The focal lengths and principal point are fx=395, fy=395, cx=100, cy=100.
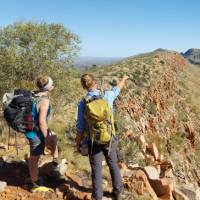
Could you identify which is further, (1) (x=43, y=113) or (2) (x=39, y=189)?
(2) (x=39, y=189)

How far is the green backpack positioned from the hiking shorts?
106 centimetres

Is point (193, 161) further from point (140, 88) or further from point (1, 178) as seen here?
point (1, 178)

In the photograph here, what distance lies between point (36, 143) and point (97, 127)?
1310 mm

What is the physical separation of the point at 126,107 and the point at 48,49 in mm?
11539

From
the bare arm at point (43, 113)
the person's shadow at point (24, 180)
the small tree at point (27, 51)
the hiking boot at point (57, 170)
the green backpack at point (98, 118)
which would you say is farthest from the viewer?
the small tree at point (27, 51)

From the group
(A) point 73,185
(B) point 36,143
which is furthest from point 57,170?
(B) point 36,143

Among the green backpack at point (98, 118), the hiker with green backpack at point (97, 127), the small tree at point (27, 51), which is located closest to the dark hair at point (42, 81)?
the hiker with green backpack at point (97, 127)

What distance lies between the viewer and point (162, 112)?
29.9 meters

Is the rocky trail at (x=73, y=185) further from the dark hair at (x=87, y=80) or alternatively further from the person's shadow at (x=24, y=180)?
the dark hair at (x=87, y=80)

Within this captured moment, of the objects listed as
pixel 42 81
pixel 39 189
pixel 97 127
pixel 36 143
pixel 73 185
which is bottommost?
pixel 73 185

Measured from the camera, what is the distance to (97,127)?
657cm

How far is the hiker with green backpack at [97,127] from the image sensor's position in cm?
652

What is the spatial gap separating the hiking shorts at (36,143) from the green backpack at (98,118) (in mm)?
1057

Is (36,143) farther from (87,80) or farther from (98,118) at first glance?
(87,80)
